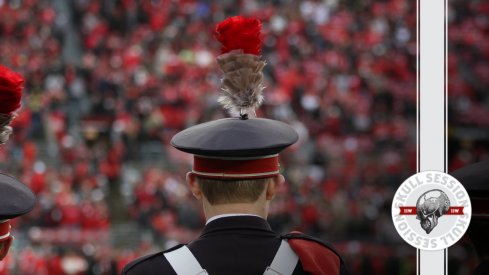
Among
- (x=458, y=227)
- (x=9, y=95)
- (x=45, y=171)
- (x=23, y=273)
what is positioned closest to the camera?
(x=9, y=95)

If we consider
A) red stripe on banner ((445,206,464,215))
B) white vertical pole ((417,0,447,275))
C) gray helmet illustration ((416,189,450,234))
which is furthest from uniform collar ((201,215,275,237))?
gray helmet illustration ((416,189,450,234))

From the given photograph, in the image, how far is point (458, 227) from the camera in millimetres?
3088

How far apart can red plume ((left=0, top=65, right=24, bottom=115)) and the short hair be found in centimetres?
47

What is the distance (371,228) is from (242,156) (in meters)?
9.39

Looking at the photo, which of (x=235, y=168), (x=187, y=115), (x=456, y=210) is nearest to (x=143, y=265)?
(x=235, y=168)

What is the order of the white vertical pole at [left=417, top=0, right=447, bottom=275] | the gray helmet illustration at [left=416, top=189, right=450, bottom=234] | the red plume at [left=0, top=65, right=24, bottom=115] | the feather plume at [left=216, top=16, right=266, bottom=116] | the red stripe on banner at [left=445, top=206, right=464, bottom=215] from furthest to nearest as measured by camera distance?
1. the gray helmet illustration at [left=416, top=189, right=450, bottom=234]
2. the white vertical pole at [left=417, top=0, right=447, bottom=275]
3. the red stripe on banner at [left=445, top=206, right=464, bottom=215]
4. the feather plume at [left=216, top=16, right=266, bottom=116]
5. the red plume at [left=0, top=65, right=24, bottom=115]

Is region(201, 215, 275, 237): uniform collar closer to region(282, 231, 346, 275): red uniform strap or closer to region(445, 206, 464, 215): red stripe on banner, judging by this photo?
region(282, 231, 346, 275): red uniform strap

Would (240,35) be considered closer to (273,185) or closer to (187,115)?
(273,185)

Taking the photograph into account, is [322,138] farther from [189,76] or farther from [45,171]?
[45,171]

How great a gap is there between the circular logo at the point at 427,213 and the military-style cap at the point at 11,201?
1355 millimetres

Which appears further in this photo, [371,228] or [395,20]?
[395,20]

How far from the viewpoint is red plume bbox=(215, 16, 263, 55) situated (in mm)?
2305

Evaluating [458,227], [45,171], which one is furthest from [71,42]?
[458,227]

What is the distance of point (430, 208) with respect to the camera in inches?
128
